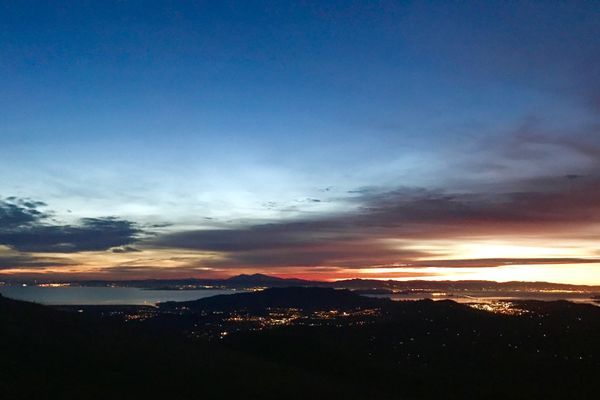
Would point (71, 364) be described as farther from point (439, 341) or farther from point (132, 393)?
point (439, 341)

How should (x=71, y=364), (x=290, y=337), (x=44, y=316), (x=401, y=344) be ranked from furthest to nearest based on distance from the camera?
(x=401, y=344) < (x=290, y=337) < (x=44, y=316) < (x=71, y=364)

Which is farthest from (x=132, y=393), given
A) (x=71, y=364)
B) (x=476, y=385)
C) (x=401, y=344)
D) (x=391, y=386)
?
(x=401, y=344)

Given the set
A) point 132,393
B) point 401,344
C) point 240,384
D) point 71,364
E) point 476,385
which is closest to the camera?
point 132,393

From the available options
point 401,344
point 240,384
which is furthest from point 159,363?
point 401,344

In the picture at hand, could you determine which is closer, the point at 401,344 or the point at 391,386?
the point at 391,386

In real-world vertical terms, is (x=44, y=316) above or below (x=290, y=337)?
above

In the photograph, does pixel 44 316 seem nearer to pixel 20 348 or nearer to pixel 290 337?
pixel 20 348
